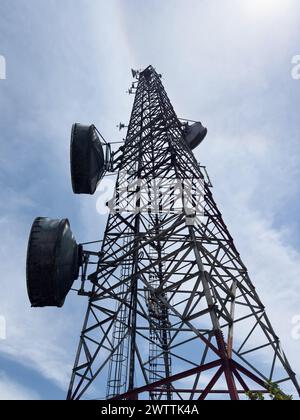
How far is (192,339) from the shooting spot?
6.90 metres

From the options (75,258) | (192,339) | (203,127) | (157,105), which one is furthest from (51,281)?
(203,127)

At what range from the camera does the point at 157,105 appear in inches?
646

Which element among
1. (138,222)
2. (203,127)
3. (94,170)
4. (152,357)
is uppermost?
(203,127)

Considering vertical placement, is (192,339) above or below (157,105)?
below

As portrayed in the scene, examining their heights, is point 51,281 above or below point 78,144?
below

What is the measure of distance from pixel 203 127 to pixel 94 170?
27.8ft

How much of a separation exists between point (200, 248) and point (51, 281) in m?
4.17

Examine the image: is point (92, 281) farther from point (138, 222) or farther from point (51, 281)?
point (138, 222)

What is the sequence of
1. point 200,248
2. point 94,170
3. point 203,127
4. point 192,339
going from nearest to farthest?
point 192,339
point 200,248
point 94,170
point 203,127
